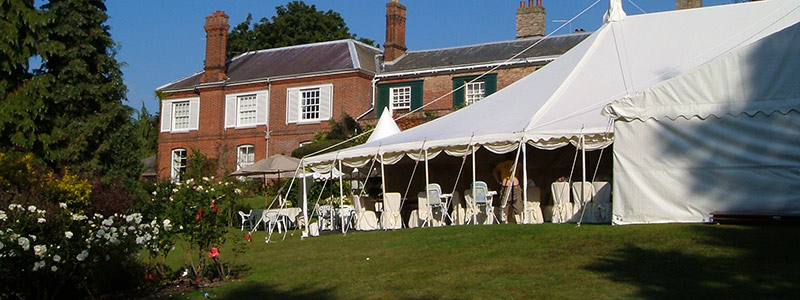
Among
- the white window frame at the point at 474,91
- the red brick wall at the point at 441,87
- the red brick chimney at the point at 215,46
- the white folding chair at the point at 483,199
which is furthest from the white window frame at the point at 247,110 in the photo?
the white folding chair at the point at 483,199

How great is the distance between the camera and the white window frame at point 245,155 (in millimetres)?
33219

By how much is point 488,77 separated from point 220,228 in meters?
19.1

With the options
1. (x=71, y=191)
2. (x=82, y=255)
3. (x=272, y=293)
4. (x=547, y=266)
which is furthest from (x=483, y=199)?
(x=71, y=191)

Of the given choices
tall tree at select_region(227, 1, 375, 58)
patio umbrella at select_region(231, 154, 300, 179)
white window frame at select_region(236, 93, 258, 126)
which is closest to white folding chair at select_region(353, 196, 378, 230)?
patio umbrella at select_region(231, 154, 300, 179)

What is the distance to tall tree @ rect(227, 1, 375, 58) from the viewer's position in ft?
142

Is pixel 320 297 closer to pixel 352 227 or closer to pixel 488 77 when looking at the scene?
pixel 352 227

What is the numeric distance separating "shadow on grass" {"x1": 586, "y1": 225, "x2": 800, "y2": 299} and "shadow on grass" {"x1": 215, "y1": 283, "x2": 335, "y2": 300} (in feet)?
9.28

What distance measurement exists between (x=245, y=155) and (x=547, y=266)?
82.1 ft

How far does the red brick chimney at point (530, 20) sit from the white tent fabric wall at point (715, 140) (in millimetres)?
19090

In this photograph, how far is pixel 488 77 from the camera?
28906 millimetres

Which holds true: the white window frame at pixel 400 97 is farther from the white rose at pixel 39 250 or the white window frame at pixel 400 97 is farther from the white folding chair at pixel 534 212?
the white rose at pixel 39 250

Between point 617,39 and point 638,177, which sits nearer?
point 638,177

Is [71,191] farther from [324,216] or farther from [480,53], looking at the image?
[480,53]

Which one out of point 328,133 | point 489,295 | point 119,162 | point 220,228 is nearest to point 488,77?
point 328,133
